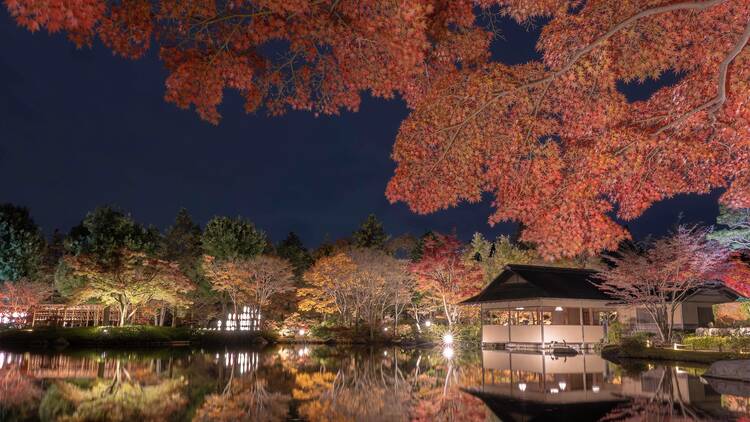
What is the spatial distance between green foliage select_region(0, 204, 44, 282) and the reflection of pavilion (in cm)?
3161

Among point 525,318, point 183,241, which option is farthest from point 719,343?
point 183,241

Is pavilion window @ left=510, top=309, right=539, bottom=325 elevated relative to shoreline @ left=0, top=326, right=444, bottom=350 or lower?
elevated

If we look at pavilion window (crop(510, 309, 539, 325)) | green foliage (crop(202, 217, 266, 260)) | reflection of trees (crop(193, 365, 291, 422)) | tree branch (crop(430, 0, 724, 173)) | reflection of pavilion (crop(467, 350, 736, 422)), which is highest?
green foliage (crop(202, 217, 266, 260))

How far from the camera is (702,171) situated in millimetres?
9672

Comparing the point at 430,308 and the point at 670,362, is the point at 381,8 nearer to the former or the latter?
the point at 670,362

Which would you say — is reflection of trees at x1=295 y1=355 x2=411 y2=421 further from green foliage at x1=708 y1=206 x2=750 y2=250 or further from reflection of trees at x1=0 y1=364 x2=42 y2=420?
green foliage at x1=708 y1=206 x2=750 y2=250

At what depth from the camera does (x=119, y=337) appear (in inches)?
1154

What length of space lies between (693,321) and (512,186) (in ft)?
82.9

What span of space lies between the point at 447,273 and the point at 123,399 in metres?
21.6

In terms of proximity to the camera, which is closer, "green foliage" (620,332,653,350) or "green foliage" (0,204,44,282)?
"green foliage" (620,332,653,350)

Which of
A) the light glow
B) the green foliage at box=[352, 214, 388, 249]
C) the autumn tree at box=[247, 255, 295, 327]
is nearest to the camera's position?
the light glow

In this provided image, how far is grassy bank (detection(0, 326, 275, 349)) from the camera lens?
29.4 meters

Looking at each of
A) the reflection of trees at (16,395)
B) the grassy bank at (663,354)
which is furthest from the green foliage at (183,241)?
the grassy bank at (663,354)

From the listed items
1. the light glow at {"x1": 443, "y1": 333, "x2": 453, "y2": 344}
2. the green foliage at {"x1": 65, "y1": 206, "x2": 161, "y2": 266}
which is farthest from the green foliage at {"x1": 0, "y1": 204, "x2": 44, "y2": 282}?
the light glow at {"x1": 443, "y1": 333, "x2": 453, "y2": 344}
